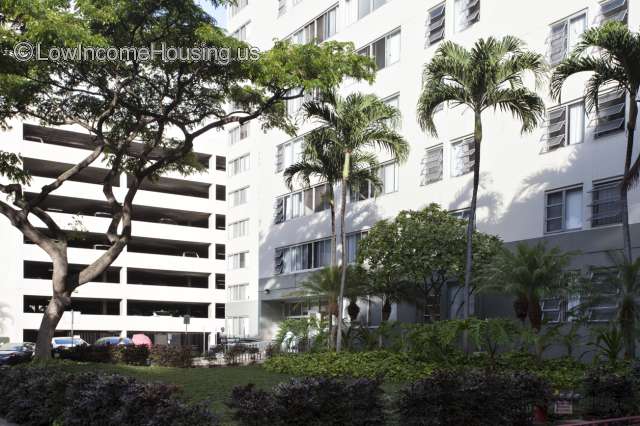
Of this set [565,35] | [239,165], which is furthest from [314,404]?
[239,165]

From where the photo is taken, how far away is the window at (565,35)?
89.7ft

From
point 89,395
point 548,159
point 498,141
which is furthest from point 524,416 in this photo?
point 498,141

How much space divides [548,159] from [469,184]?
4004mm

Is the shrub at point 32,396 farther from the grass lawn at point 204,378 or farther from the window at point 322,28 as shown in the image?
the window at point 322,28

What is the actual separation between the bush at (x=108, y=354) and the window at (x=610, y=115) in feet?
63.0

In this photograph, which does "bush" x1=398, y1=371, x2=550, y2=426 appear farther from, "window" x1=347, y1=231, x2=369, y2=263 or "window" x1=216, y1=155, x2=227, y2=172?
"window" x1=216, y1=155, x2=227, y2=172

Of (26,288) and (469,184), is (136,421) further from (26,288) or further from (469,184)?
(26,288)

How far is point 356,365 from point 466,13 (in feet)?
50.6

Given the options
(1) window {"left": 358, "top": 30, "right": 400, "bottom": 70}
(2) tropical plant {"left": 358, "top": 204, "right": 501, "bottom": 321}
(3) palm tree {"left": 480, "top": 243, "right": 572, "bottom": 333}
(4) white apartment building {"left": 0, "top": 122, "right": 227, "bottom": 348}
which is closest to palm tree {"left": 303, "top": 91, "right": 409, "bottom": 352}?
(2) tropical plant {"left": 358, "top": 204, "right": 501, "bottom": 321}

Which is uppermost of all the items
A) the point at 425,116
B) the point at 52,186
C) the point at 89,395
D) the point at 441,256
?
the point at 425,116

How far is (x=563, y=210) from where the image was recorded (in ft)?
89.8

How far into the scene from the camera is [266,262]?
153 ft

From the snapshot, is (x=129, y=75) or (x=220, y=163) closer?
(x=129, y=75)

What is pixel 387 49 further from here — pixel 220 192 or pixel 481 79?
pixel 220 192
